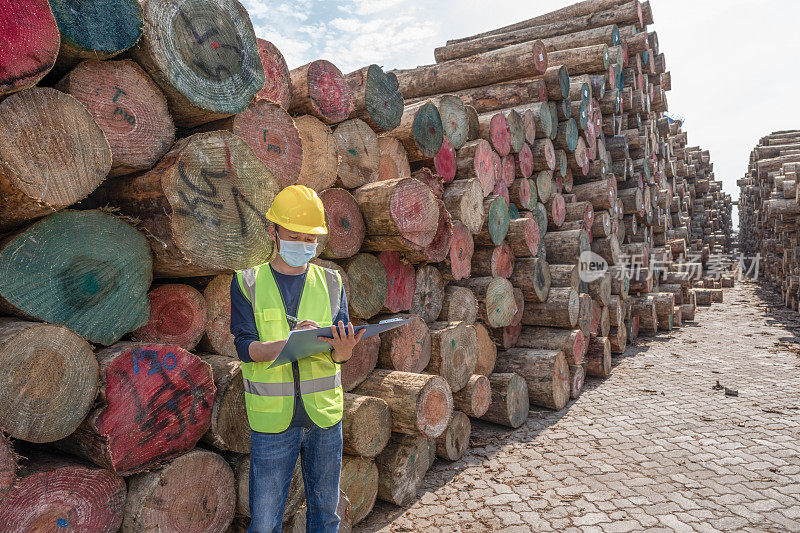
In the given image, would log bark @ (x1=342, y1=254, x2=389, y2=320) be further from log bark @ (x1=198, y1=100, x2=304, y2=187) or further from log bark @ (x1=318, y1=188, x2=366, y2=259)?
log bark @ (x1=198, y1=100, x2=304, y2=187)

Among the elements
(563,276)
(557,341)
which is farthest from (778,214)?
(557,341)

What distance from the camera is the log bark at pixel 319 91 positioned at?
3.50 m

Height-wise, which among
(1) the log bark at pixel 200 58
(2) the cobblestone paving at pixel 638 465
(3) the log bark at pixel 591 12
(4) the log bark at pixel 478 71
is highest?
(3) the log bark at pixel 591 12

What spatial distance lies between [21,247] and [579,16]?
10281 mm

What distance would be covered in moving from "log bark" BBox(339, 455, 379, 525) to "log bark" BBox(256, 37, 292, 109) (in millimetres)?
2402

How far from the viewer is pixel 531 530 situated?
3.37m

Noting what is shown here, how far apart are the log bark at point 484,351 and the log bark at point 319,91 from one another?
256 cm

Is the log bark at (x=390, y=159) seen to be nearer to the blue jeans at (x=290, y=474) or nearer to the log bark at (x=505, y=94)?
the blue jeans at (x=290, y=474)

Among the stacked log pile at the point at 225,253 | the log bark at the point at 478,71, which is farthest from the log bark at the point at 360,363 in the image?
the log bark at the point at 478,71

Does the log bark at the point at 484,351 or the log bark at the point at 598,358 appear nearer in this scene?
the log bark at the point at 484,351

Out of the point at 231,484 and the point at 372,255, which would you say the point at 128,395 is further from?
the point at 372,255

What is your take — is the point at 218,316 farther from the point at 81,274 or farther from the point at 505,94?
the point at 505,94

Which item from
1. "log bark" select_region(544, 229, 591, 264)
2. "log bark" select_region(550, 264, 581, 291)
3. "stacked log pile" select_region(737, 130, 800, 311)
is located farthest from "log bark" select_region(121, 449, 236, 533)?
"stacked log pile" select_region(737, 130, 800, 311)

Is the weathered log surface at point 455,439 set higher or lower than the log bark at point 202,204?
lower
